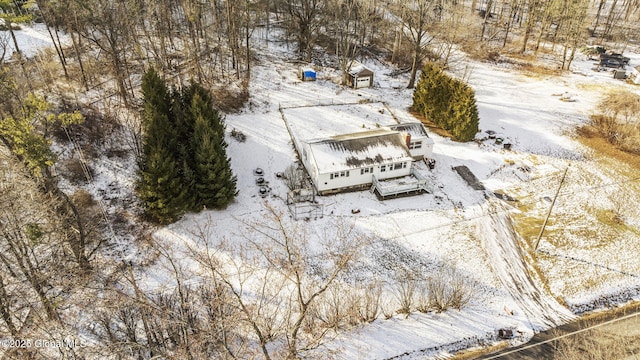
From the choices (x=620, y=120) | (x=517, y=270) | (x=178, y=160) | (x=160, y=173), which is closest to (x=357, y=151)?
(x=178, y=160)

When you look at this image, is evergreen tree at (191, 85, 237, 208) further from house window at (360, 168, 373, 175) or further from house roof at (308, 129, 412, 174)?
house window at (360, 168, 373, 175)

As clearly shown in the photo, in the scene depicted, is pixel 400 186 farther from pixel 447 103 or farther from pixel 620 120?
pixel 620 120

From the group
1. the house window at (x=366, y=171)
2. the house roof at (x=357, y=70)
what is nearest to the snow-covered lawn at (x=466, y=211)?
the house window at (x=366, y=171)

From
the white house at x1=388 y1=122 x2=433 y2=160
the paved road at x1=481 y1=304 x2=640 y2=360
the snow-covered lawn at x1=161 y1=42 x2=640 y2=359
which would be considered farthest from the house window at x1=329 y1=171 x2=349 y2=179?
the paved road at x1=481 y1=304 x2=640 y2=360

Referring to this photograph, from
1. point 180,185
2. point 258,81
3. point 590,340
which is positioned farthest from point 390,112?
point 590,340

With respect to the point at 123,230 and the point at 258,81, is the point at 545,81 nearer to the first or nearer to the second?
the point at 258,81

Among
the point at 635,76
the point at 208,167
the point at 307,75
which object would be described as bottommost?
the point at 208,167
